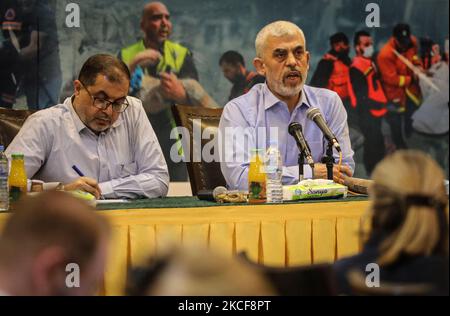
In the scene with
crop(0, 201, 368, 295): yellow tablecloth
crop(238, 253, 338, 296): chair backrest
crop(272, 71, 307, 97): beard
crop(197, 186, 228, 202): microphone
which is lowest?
crop(0, 201, 368, 295): yellow tablecloth

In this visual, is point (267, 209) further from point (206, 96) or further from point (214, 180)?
point (206, 96)

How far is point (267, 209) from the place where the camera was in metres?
2.86

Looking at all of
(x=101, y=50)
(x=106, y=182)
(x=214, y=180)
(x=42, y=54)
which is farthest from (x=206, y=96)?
(x=106, y=182)

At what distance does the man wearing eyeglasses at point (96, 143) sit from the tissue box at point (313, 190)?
0.76 meters

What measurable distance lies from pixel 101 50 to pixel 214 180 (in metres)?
1.58

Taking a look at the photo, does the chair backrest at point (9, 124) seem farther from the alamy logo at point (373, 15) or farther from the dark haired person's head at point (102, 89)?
the alamy logo at point (373, 15)

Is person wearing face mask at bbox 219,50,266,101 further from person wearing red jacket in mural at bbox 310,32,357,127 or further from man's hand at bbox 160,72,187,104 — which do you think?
person wearing red jacket in mural at bbox 310,32,357,127

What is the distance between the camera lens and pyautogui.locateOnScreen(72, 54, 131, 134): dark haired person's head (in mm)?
3656

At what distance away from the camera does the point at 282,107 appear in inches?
159

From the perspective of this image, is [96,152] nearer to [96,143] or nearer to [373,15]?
[96,143]

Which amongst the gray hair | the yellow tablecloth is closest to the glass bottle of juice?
the yellow tablecloth

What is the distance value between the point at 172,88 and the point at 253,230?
2603 mm

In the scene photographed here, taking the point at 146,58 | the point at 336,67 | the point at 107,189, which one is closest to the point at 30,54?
the point at 146,58

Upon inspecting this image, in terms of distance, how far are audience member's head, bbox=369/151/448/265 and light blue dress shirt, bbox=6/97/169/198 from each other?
7.71ft
